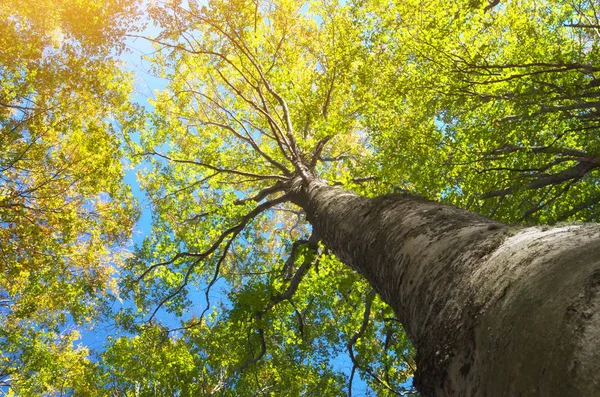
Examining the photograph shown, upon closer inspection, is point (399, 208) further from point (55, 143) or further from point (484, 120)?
point (55, 143)

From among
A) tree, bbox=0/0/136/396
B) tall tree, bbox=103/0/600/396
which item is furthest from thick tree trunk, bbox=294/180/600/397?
tree, bbox=0/0/136/396

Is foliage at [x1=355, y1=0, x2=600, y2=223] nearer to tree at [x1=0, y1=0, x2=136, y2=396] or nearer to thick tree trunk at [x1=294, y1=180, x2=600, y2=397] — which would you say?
thick tree trunk at [x1=294, y1=180, x2=600, y2=397]

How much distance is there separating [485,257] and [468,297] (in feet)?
0.75

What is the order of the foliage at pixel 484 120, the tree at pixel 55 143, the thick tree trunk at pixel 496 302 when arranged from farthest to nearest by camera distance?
the tree at pixel 55 143
the foliage at pixel 484 120
the thick tree trunk at pixel 496 302

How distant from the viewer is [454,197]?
17.5ft

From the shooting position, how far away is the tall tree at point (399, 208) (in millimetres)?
1090

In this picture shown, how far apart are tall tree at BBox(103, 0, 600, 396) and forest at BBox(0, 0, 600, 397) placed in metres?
0.02

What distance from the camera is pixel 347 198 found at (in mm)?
4035

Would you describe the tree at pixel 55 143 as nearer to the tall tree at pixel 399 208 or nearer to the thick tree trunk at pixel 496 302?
the tall tree at pixel 399 208

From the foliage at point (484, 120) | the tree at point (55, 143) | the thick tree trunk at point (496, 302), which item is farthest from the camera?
the tree at point (55, 143)

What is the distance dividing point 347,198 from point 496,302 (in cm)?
295

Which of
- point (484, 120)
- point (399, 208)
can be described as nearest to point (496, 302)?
point (399, 208)

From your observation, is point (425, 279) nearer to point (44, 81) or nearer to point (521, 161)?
point (521, 161)

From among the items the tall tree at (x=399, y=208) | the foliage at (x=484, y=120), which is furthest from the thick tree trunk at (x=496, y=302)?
the foliage at (x=484, y=120)
